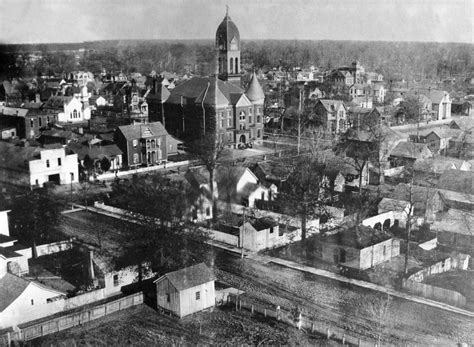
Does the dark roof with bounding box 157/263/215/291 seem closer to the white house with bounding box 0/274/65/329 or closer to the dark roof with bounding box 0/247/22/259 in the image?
the white house with bounding box 0/274/65/329

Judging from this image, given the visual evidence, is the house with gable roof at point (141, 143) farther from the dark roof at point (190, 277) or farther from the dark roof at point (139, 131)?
the dark roof at point (190, 277)

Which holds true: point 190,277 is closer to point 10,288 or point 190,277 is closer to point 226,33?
point 10,288

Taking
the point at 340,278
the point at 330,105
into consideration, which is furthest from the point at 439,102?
the point at 340,278

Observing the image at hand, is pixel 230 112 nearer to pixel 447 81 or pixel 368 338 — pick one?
pixel 368 338

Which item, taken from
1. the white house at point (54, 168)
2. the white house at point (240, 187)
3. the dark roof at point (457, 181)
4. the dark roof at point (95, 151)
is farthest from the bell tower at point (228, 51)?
the dark roof at point (457, 181)

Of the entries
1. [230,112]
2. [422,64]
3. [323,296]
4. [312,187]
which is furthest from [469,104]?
[323,296]

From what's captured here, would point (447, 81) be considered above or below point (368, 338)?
→ above

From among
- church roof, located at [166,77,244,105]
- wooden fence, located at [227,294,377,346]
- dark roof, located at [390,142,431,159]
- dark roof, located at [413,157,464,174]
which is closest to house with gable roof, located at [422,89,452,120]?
dark roof, located at [390,142,431,159]
